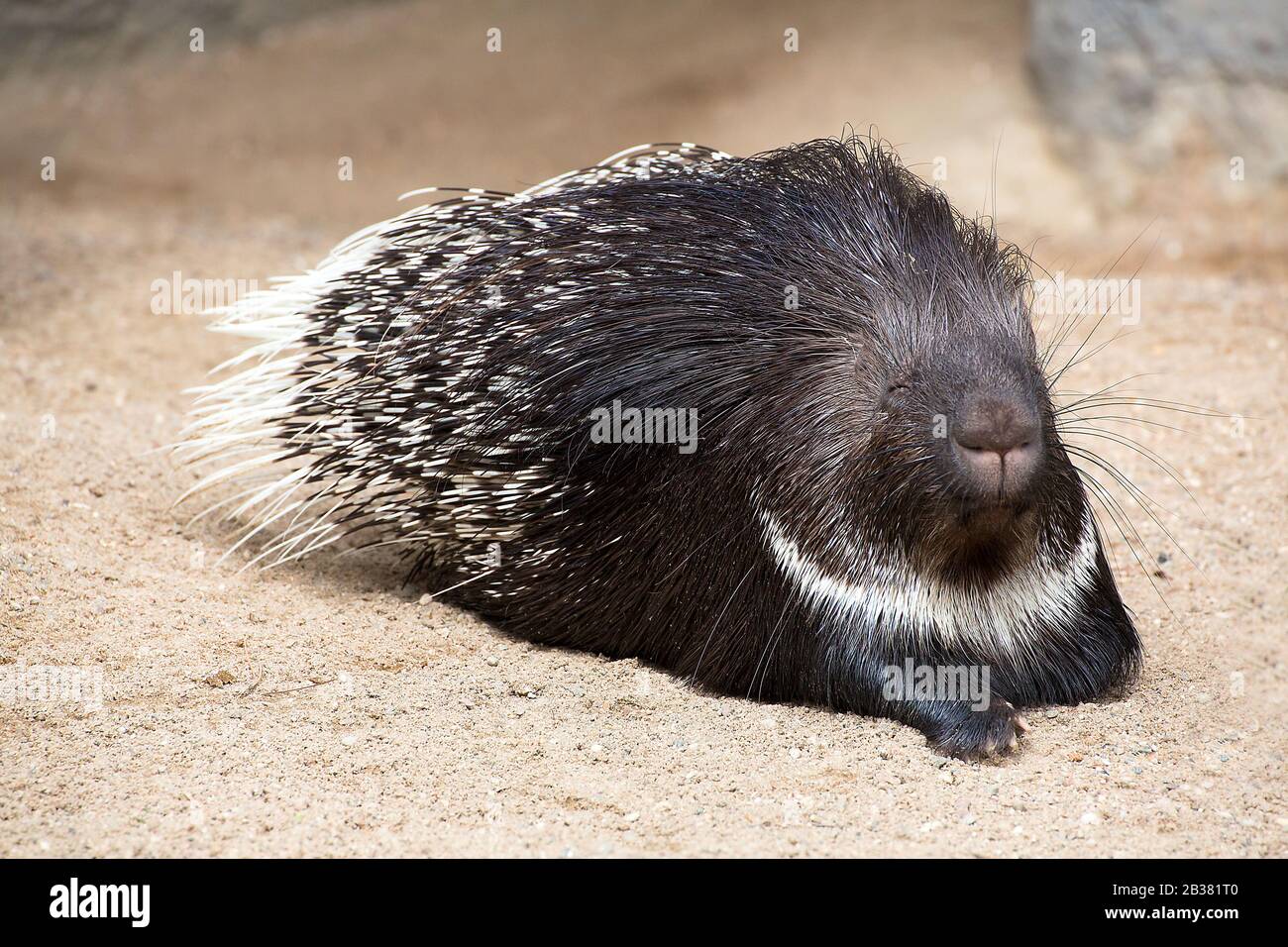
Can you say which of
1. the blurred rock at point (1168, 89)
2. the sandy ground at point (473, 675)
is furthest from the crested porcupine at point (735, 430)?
the blurred rock at point (1168, 89)

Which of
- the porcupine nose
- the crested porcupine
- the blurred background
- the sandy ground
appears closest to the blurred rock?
the blurred background

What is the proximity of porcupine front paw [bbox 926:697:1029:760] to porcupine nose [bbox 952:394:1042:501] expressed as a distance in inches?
22.1

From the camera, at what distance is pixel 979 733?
3.23 m

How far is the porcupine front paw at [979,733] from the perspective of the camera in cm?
321

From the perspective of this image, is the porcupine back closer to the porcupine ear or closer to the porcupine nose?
the porcupine ear

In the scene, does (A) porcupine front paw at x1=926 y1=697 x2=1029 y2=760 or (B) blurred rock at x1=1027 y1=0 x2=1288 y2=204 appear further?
(B) blurred rock at x1=1027 y1=0 x2=1288 y2=204

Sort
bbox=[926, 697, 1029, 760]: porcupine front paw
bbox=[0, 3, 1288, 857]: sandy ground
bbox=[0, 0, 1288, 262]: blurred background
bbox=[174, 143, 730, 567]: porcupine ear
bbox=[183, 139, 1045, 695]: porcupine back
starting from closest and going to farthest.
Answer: bbox=[0, 3, 1288, 857]: sandy ground < bbox=[926, 697, 1029, 760]: porcupine front paw < bbox=[183, 139, 1045, 695]: porcupine back < bbox=[174, 143, 730, 567]: porcupine ear < bbox=[0, 0, 1288, 262]: blurred background

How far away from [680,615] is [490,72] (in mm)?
7284

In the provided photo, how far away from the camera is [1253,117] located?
7.46 m

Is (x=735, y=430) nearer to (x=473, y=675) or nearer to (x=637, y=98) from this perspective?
(x=473, y=675)

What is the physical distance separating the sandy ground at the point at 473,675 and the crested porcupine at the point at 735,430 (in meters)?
0.20

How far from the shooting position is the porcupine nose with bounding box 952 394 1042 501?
302 centimetres

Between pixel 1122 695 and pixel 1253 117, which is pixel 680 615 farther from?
pixel 1253 117

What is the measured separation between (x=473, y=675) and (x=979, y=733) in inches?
52.1
